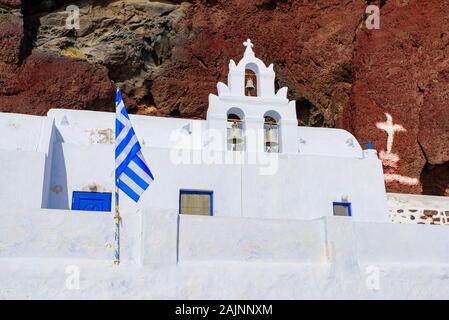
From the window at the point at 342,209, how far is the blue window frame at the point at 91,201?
17.3 feet

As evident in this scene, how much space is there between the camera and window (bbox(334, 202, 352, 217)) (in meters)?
13.4

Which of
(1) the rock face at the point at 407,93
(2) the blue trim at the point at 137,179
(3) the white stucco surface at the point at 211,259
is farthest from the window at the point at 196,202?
(1) the rock face at the point at 407,93

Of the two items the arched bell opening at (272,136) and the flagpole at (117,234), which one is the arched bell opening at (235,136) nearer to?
the arched bell opening at (272,136)

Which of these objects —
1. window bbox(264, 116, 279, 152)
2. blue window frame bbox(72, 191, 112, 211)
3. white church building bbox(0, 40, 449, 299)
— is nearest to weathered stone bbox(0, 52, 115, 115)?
white church building bbox(0, 40, 449, 299)

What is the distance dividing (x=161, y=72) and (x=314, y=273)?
12.7m

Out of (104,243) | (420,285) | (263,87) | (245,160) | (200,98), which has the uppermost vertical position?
(200,98)

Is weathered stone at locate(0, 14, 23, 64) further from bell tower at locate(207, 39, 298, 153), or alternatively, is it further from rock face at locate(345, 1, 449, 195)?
rock face at locate(345, 1, 449, 195)

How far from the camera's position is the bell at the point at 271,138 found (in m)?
13.8

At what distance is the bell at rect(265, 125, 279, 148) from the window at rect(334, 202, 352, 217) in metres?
2.08

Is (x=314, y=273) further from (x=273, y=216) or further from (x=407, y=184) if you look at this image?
(x=407, y=184)

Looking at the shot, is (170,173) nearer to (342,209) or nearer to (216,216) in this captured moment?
(216,216)

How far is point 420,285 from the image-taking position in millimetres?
10742

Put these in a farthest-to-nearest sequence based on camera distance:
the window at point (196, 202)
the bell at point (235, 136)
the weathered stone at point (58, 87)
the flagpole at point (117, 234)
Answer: the weathered stone at point (58, 87) → the bell at point (235, 136) → the window at point (196, 202) → the flagpole at point (117, 234)

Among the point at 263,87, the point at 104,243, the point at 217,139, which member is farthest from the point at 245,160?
the point at 104,243
